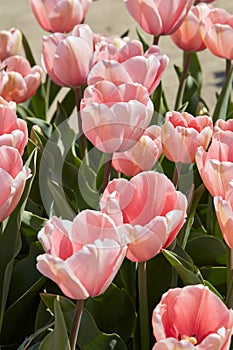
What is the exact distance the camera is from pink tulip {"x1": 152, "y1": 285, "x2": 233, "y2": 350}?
2.16 feet

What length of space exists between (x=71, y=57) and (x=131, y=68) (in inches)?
4.4

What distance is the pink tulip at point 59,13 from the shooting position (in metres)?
1.27

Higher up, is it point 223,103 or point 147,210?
point 147,210

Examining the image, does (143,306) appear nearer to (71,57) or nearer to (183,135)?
(183,135)

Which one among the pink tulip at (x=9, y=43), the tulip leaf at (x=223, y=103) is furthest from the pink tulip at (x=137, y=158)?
the pink tulip at (x=9, y=43)

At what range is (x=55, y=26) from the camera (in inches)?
51.5

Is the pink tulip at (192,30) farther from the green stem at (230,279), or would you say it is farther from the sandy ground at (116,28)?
the sandy ground at (116,28)

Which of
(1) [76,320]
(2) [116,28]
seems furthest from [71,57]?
(2) [116,28]

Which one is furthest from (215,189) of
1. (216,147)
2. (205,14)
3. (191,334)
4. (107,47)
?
(205,14)

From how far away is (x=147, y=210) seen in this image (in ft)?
2.52

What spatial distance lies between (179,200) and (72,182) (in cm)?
41

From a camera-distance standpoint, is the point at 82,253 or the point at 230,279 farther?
the point at 230,279

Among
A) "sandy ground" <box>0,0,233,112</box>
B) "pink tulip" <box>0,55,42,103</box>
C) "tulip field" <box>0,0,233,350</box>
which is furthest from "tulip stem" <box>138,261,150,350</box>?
"sandy ground" <box>0,0,233,112</box>

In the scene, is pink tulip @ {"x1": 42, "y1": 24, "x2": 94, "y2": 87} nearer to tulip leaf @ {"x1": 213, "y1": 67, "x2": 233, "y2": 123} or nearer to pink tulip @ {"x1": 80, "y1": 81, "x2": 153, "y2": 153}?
pink tulip @ {"x1": 80, "y1": 81, "x2": 153, "y2": 153}
